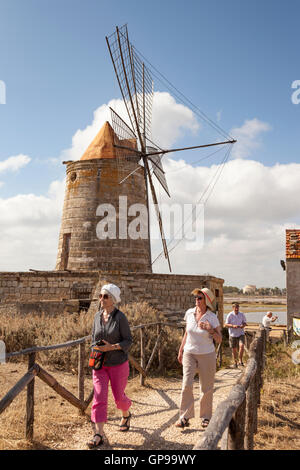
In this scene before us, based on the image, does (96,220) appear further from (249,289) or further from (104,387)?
(249,289)

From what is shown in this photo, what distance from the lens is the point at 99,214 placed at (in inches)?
727

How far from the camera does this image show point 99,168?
1883 cm

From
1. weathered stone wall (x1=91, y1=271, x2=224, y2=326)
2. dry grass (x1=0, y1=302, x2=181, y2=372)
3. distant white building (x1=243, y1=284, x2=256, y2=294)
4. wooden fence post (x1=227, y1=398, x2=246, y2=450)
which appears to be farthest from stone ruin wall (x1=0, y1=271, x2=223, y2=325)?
distant white building (x1=243, y1=284, x2=256, y2=294)

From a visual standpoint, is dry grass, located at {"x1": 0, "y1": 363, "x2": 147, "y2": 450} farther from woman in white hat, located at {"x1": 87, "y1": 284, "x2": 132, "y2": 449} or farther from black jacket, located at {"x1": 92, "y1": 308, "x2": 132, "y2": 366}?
black jacket, located at {"x1": 92, "y1": 308, "x2": 132, "y2": 366}

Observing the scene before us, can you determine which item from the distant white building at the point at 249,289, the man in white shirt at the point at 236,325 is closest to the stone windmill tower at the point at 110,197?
the man in white shirt at the point at 236,325

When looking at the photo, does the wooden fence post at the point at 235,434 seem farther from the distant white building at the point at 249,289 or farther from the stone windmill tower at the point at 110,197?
the distant white building at the point at 249,289

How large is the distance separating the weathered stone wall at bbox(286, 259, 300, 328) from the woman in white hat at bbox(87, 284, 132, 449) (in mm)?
14538

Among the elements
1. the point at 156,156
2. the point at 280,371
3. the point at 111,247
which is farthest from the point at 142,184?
the point at 280,371

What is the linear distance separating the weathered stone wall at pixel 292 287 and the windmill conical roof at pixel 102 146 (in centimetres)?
1012

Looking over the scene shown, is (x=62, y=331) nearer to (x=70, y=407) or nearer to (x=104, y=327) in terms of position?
(x=70, y=407)

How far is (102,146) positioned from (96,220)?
4.05 m

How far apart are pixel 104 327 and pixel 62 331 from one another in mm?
5140

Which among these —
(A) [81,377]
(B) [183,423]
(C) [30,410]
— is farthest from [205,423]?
(C) [30,410]

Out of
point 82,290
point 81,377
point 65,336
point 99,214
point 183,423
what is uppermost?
point 99,214
